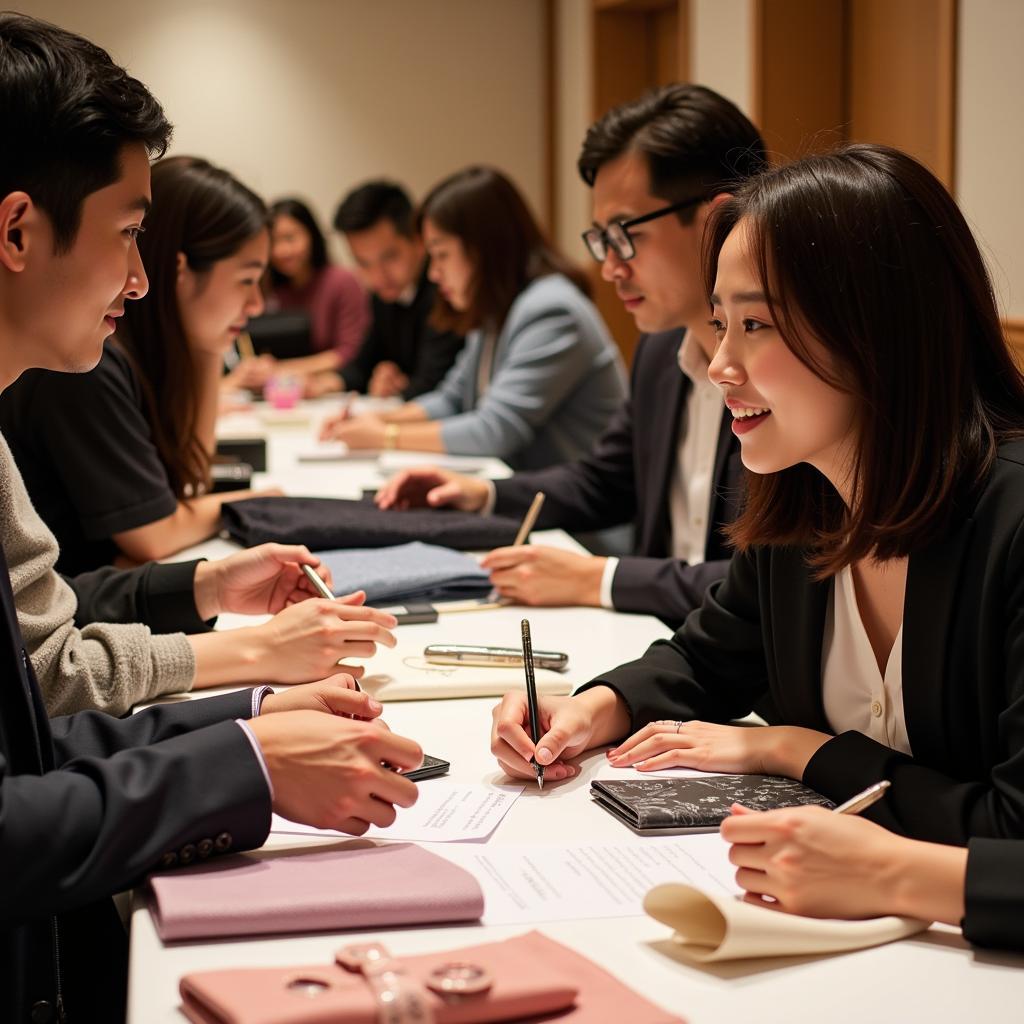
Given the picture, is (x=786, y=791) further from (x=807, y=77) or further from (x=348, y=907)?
(x=807, y=77)

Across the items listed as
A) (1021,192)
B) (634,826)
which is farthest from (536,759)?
(1021,192)

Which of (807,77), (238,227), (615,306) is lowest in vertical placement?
(615,306)

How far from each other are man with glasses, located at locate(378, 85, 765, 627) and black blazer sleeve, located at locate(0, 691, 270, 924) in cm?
105

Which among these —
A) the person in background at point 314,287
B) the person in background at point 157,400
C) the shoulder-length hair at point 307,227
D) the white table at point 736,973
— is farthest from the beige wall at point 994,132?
the shoulder-length hair at point 307,227

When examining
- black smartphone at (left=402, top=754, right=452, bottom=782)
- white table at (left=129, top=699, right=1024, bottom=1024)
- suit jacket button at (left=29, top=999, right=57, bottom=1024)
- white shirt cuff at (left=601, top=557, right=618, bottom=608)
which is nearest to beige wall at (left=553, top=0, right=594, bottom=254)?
white shirt cuff at (left=601, top=557, right=618, bottom=608)

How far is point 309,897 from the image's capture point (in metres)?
1.04

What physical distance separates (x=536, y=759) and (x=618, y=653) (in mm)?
541

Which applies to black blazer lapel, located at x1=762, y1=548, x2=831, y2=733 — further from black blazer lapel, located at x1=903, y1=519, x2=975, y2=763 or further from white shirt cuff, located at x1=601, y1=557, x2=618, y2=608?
white shirt cuff, located at x1=601, y1=557, x2=618, y2=608

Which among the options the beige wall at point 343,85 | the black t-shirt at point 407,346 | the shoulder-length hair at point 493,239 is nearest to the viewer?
the shoulder-length hair at point 493,239

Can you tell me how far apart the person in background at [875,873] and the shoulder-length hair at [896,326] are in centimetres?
33

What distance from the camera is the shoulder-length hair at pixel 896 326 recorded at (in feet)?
4.13

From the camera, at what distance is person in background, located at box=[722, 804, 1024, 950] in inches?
40.0

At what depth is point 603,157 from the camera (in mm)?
2523

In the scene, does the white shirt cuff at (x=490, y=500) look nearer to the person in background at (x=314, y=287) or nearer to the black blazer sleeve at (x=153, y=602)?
the black blazer sleeve at (x=153, y=602)
